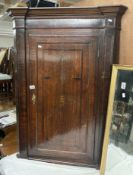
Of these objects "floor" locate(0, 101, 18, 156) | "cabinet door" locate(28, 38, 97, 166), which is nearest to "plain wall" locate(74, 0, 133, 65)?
"cabinet door" locate(28, 38, 97, 166)

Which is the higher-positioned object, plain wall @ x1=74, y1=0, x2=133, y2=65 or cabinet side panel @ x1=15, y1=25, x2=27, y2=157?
plain wall @ x1=74, y1=0, x2=133, y2=65

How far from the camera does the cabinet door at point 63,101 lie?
81.1 inches

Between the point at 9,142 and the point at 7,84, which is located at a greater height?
the point at 7,84

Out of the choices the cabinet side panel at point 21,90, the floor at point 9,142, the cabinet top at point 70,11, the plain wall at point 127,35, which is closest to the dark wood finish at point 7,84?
the floor at point 9,142

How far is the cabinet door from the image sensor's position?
2.06 m

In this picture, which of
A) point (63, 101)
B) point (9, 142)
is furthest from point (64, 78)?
point (9, 142)

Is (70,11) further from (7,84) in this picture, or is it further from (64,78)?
(7,84)

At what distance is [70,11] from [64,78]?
2.13 feet

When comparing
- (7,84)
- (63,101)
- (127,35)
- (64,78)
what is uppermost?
(127,35)

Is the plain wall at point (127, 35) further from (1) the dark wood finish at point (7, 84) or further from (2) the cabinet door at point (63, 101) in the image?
(1) the dark wood finish at point (7, 84)

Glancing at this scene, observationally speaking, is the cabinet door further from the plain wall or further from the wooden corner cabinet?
the plain wall

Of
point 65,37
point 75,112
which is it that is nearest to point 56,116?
point 75,112

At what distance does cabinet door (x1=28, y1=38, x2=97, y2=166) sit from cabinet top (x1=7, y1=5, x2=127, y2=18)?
0.26 metres

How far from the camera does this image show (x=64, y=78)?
2127 mm
